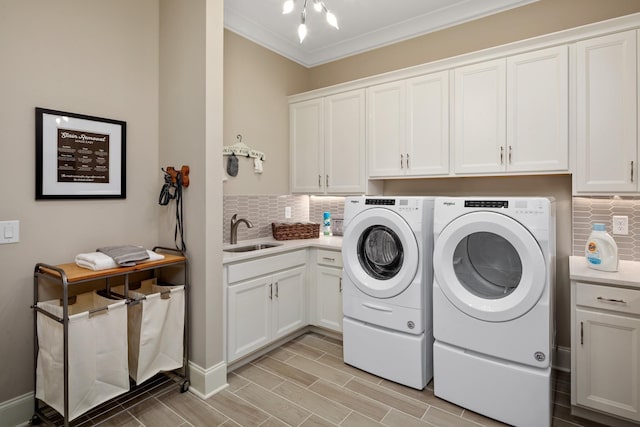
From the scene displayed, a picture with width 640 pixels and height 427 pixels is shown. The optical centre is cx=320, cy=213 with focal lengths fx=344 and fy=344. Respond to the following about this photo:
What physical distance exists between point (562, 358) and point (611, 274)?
3.17ft

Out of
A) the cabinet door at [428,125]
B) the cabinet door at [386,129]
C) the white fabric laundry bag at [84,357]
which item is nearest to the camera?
the white fabric laundry bag at [84,357]

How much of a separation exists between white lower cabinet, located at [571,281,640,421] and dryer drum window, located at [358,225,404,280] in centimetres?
104

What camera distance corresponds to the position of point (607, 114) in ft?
6.85

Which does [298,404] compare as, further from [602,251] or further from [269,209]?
[602,251]

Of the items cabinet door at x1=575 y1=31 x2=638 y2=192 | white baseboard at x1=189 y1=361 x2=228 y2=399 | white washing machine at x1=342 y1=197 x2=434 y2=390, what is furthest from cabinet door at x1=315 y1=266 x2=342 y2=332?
cabinet door at x1=575 y1=31 x2=638 y2=192

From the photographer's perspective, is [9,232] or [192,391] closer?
[9,232]

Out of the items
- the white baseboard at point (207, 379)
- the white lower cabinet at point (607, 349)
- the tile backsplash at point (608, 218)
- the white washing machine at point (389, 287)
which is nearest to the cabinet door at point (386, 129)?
the white washing machine at point (389, 287)

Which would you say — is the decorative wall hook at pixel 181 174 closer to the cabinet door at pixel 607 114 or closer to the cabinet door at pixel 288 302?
the cabinet door at pixel 288 302

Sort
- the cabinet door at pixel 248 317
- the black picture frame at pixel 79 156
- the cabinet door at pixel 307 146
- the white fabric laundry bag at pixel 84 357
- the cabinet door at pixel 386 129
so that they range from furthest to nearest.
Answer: the cabinet door at pixel 307 146
the cabinet door at pixel 386 129
the cabinet door at pixel 248 317
the black picture frame at pixel 79 156
the white fabric laundry bag at pixel 84 357

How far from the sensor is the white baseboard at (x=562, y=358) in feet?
8.25

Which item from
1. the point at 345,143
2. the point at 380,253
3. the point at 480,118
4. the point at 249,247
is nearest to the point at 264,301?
the point at 249,247

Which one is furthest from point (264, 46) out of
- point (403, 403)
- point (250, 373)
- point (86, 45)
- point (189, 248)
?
point (403, 403)

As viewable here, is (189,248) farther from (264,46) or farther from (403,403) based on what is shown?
(264,46)

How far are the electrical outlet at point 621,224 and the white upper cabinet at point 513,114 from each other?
527 millimetres
